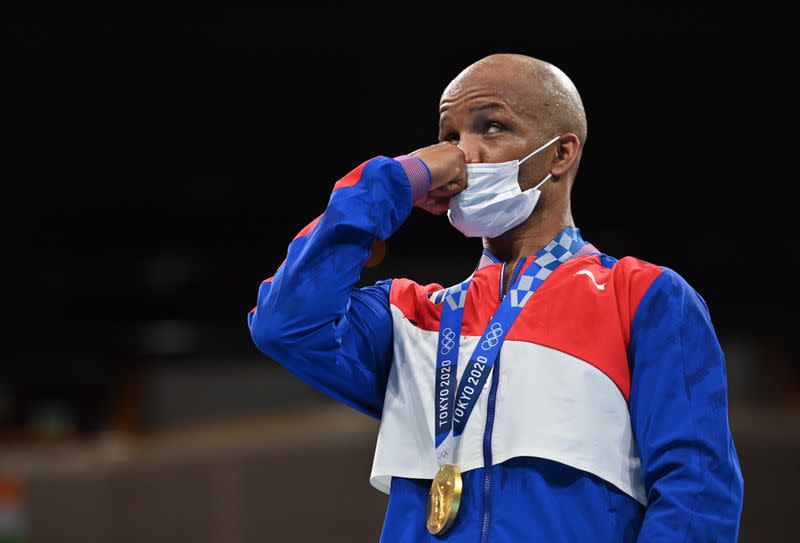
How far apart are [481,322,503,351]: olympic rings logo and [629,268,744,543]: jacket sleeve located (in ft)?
0.68

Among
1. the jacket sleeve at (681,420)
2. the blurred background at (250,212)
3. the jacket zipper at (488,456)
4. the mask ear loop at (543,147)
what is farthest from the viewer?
the blurred background at (250,212)

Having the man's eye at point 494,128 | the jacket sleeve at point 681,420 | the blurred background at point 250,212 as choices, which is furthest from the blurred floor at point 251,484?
the jacket sleeve at point 681,420

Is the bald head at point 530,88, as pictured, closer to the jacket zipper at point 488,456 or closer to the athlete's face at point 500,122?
the athlete's face at point 500,122

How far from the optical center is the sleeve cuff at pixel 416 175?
64.7 inches

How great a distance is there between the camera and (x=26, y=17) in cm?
848

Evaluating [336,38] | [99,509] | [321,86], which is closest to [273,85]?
[321,86]

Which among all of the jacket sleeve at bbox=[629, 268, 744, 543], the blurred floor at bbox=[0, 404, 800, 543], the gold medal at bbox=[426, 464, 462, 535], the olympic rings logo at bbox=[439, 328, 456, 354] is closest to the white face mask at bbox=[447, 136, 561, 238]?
the olympic rings logo at bbox=[439, 328, 456, 354]

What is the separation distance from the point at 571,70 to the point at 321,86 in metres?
2.32

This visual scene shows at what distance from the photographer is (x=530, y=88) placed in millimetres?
1771

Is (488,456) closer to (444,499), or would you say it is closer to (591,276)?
(444,499)

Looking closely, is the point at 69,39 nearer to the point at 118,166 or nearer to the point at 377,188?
the point at 118,166

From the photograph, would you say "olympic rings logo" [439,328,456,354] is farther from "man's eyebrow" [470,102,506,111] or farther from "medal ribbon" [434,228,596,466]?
"man's eyebrow" [470,102,506,111]

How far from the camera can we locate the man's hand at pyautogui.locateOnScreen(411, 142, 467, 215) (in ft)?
5.51

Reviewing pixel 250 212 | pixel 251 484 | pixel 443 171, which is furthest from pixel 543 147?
pixel 250 212
